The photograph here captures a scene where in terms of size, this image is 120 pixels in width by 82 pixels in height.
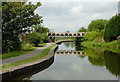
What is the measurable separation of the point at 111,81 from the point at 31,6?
1528 cm

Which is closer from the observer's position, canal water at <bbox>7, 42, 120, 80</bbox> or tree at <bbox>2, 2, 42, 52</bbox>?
canal water at <bbox>7, 42, 120, 80</bbox>

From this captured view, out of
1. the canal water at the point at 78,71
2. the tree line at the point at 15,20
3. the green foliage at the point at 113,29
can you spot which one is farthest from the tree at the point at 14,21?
the green foliage at the point at 113,29

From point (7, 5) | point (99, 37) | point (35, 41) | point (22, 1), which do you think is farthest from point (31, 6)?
point (99, 37)

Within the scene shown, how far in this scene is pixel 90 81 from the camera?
27.7ft

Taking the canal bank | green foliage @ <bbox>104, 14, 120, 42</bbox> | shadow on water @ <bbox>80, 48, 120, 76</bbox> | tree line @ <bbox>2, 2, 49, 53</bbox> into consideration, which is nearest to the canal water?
shadow on water @ <bbox>80, 48, 120, 76</bbox>

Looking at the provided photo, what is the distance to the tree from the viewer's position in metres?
17.5

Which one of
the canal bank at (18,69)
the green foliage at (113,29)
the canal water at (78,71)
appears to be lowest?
the canal water at (78,71)

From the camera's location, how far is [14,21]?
17.5 meters

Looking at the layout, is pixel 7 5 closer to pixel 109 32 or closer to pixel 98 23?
pixel 109 32

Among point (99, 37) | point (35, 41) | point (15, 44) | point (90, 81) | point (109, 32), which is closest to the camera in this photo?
point (90, 81)

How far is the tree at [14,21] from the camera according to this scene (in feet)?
57.5

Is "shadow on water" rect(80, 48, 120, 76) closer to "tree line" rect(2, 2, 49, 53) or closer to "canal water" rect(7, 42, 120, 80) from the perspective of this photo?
"canal water" rect(7, 42, 120, 80)

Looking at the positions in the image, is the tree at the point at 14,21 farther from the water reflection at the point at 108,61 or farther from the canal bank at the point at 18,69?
the water reflection at the point at 108,61

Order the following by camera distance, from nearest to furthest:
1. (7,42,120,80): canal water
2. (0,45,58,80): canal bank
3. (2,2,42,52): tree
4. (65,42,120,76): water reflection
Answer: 1. (0,45,58,80): canal bank
2. (7,42,120,80): canal water
3. (65,42,120,76): water reflection
4. (2,2,42,52): tree
